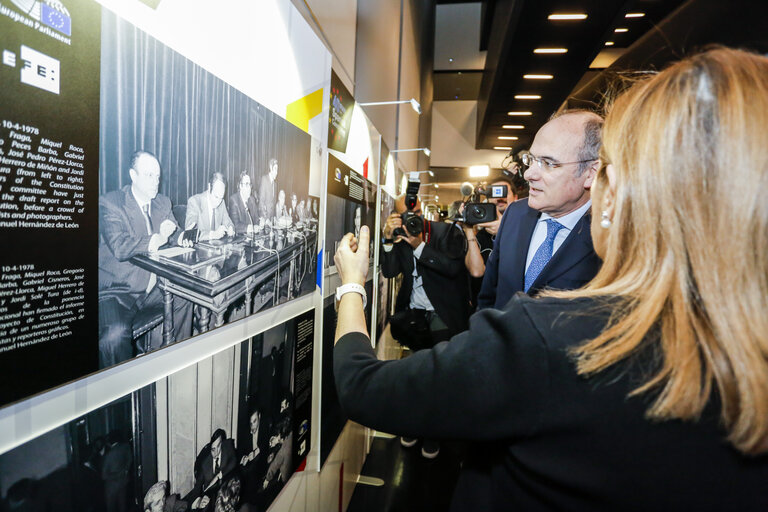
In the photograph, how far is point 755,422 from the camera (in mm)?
473

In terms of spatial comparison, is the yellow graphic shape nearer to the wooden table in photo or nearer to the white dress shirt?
the wooden table in photo

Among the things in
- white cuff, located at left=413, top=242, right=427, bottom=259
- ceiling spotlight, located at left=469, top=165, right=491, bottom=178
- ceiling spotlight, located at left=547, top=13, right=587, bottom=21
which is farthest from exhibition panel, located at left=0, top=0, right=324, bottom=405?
ceiling spotlight, located at left=469, top=165, right=491, bottom=178

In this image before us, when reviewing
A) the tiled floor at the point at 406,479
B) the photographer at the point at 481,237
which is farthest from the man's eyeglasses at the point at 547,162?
the tiled floor at the point at 406,479

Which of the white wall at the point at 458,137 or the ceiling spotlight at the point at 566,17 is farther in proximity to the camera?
the white wall at the point at 458,137

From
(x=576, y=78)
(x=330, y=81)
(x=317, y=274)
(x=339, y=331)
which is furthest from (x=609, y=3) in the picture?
(x=339, y=331)

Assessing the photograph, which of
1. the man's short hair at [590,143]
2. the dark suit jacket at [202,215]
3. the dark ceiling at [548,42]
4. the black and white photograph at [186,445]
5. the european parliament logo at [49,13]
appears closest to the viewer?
the european parliament logo at [49,13]

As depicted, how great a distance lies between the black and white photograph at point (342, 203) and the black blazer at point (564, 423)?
4.12 feet

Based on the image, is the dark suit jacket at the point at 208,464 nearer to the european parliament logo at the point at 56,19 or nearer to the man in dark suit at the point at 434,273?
the european parliament logo at the point at 56,19

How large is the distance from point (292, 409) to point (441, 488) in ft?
6.45

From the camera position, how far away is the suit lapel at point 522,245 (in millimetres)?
1754

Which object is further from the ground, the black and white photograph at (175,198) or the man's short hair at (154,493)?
the black and white photograph at (175,198)

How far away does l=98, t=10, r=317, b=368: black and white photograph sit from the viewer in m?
0.64

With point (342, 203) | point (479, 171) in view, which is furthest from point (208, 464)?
point (479, 171)

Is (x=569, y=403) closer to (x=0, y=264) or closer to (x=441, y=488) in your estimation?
(x=0, y=264)
